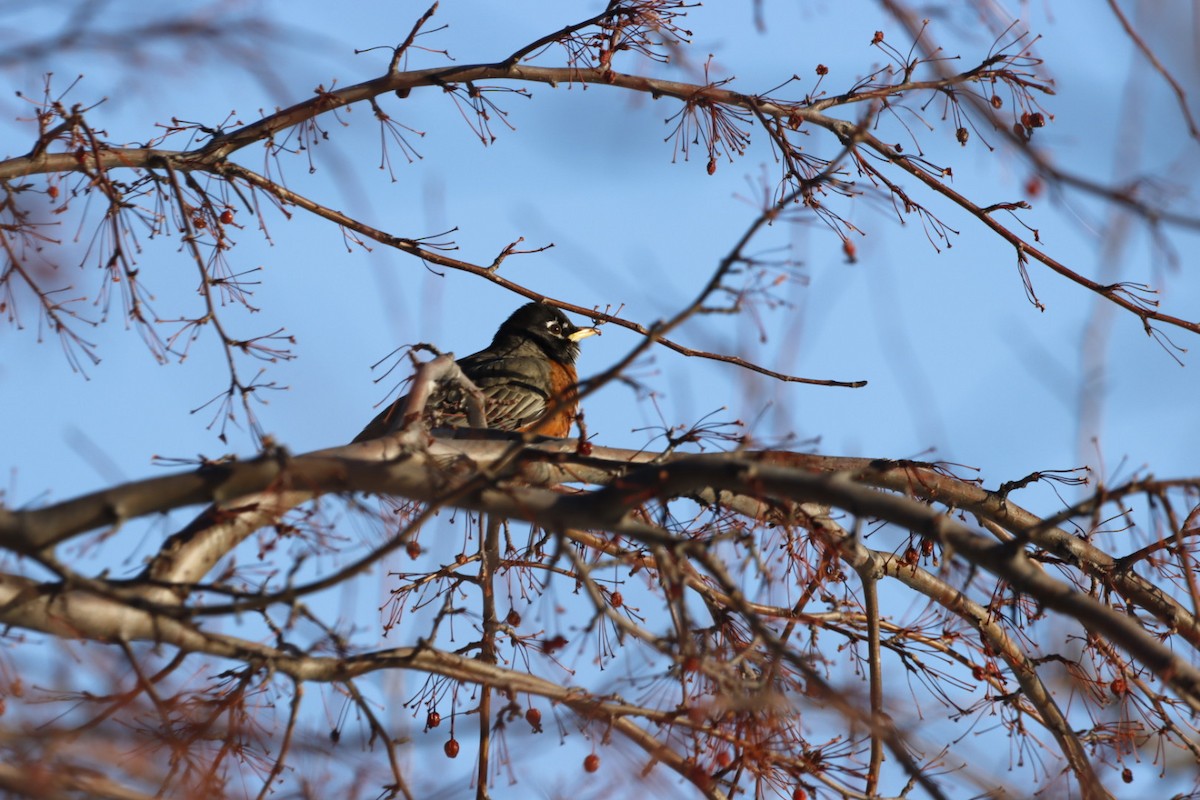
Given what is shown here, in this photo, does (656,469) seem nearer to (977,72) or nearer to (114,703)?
(114,703)

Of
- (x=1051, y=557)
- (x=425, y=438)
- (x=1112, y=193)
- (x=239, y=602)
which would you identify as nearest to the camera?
(x=1112, y=193)

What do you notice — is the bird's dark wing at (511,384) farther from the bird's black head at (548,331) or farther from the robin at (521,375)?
the bird's black head at (548,331)

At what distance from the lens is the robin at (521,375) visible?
6895 mm

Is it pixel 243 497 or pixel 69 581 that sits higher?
pixel 243 497

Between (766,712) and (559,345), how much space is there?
6819 millimetres

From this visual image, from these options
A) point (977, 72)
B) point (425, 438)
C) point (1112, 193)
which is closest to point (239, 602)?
point (425, 438)

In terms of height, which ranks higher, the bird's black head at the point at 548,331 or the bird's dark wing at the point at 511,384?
the bird's black head at the point at 548,331

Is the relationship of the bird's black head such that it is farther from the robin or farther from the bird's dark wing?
the bird's dark wing

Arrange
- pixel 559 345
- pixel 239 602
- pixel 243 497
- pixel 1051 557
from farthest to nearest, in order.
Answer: pixel 559 345 < pixel 1051 557 < pixel 243 497 < pixel 239 602

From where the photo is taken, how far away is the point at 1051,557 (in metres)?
5.82

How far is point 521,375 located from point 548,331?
1.43m

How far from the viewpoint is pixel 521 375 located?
937 centimetres

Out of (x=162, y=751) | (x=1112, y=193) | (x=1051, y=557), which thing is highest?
(x=1051, y=557)

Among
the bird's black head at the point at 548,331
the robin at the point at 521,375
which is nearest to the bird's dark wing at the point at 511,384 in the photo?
the robin at the point at 521,375
